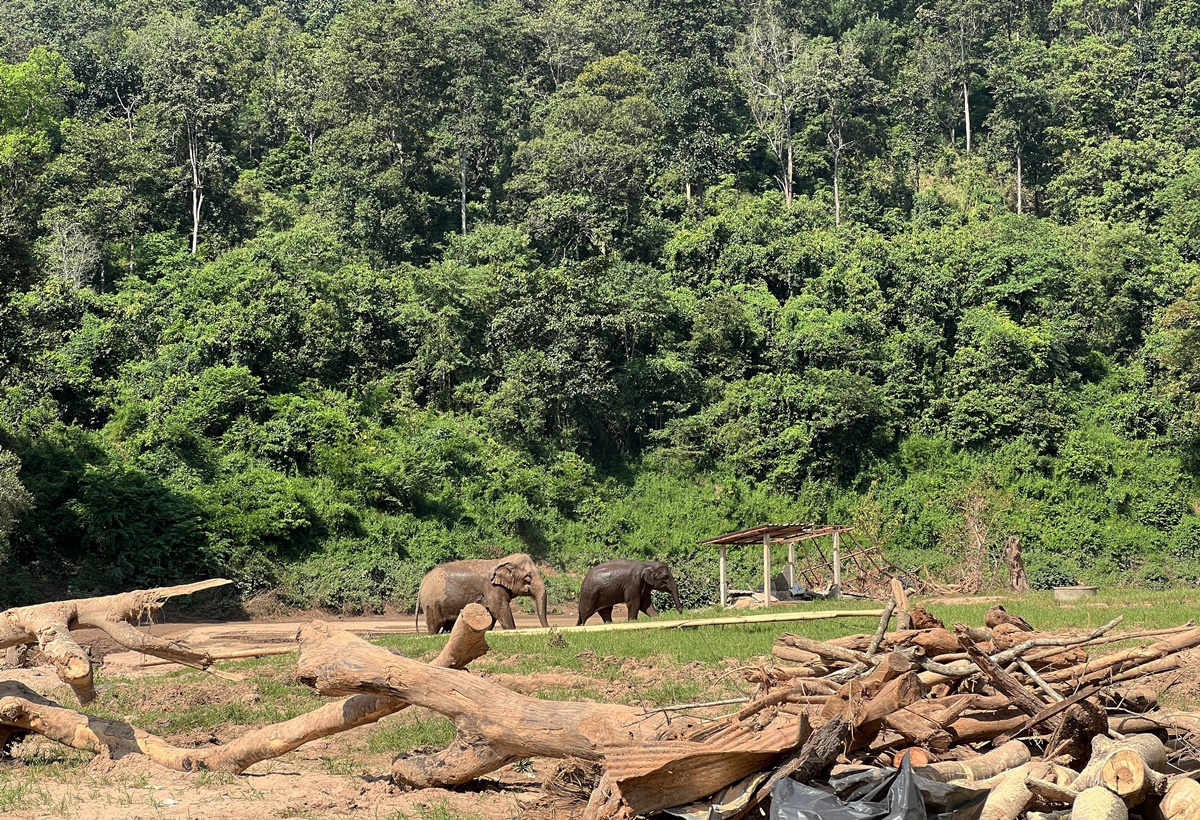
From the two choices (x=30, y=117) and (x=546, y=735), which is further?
(x=30, y=117)

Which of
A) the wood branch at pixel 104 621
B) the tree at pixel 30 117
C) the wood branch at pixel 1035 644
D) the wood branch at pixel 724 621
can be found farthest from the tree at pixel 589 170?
the wood branch at pixel 1035 644

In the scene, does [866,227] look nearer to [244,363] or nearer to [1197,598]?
[244,363]

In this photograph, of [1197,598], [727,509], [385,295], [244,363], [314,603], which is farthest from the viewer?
[385,295]

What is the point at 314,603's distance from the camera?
1089 inches

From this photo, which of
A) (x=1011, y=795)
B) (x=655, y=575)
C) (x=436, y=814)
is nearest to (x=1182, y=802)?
(x=1011, y=795)

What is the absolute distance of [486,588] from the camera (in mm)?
20922

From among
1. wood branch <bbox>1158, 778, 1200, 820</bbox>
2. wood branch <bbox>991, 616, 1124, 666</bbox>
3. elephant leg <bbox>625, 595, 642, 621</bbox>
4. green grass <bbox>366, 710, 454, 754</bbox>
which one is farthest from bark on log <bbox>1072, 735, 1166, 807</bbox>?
elephant leg <bbox>625, 595, 642, 621</bbox>

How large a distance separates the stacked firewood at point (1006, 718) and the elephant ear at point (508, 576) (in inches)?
490

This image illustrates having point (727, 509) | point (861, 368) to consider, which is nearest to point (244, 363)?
point (727, 509)

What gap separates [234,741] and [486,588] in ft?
37.6

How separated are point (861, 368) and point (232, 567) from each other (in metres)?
20.6

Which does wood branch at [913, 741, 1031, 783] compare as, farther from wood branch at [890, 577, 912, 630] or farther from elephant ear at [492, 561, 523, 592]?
elephant ear at [492, 561, 523, 592]

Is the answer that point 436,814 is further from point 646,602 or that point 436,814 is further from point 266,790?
point 646,602

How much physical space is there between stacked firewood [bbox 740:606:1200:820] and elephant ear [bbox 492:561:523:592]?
1244cm
